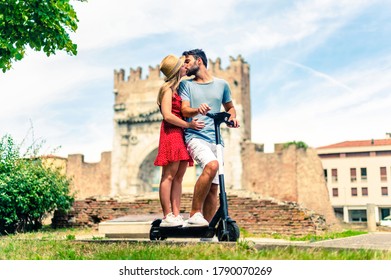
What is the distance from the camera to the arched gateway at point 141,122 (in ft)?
89.4

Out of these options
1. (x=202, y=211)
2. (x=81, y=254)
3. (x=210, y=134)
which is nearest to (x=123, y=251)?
(x=81, y=254)

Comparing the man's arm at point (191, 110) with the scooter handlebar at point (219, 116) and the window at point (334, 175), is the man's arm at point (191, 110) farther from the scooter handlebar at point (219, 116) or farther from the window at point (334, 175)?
the window at point (334, 175)

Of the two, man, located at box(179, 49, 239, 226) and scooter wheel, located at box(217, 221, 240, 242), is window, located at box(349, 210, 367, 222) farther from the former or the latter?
scooter wheel, located at box(217, 221, 240, 242)

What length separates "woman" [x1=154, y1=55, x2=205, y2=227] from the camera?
5004 millimetres

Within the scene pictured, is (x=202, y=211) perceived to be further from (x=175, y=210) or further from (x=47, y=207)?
(x=47, y=207)

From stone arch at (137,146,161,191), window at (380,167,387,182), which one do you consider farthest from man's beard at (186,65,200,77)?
window at (380,167,387,182)

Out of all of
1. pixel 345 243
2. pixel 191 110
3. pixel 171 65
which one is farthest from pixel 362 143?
pixel 191 110

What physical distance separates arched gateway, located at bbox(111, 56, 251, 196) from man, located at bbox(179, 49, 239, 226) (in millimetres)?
21302

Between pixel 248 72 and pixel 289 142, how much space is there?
15.9 ft

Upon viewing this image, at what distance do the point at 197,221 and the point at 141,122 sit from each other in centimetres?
2338

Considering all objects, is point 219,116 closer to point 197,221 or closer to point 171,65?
point 171,65

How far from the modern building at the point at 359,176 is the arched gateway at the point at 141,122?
10.2m

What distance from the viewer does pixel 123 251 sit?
461cm
